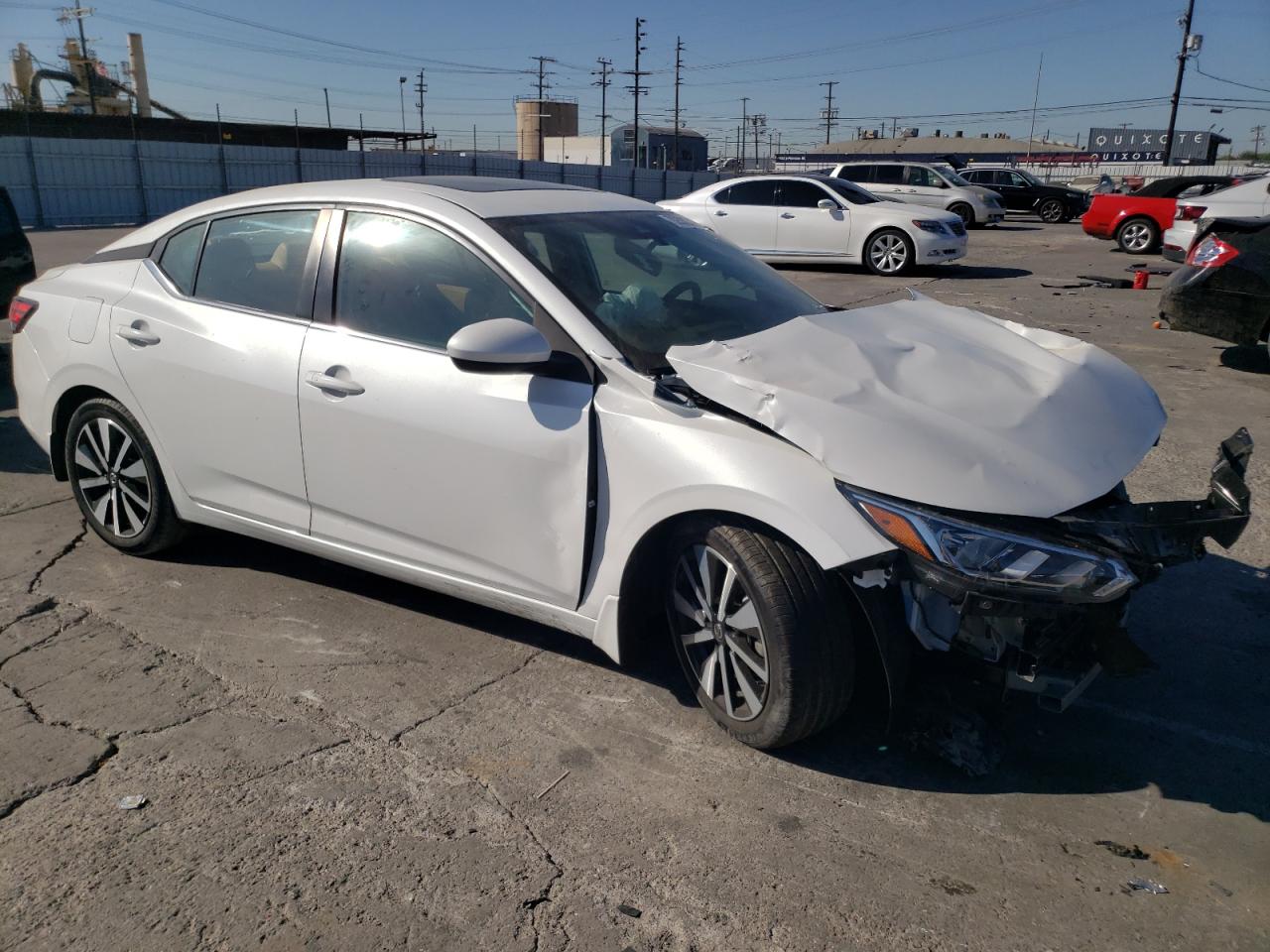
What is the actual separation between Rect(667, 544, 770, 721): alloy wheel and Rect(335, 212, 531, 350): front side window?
41.5 inches

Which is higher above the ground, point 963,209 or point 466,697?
point 963,209

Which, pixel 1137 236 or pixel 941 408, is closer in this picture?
pixel 941 408

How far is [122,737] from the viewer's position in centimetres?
322

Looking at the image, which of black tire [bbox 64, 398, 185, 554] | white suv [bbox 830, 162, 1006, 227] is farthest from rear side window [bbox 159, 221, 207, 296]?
white suv [bbox 830, 162, 1006, 227]

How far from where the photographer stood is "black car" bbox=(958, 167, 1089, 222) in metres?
32.5

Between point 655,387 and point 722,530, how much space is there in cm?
51

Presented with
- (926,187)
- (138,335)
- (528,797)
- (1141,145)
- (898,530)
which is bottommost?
(528,797)

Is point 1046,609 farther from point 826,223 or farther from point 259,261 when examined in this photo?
point 826,223

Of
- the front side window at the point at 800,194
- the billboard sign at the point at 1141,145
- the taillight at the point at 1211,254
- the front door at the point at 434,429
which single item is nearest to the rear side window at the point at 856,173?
the front side window at the point at 800,194

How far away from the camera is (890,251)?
52.9 ft

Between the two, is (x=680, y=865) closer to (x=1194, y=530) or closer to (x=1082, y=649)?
(x=1082, y=649)

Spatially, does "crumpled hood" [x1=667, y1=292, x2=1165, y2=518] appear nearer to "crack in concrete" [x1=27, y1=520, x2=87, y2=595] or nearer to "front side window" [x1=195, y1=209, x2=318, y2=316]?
"front side window" [x1=195, y1=209, x2=318, y2=316]

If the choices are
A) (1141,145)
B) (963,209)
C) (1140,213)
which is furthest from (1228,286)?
(1141,145)

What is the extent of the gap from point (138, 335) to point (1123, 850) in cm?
407
